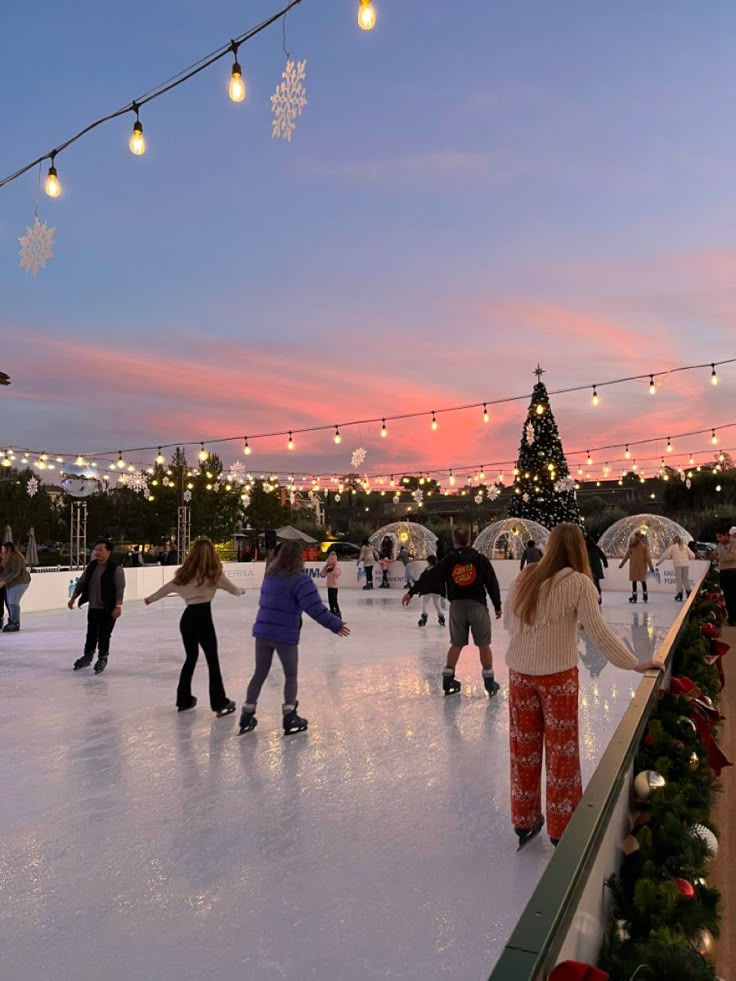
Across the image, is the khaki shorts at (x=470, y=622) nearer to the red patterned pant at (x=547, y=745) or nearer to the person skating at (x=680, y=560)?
the red patterned pant at (x=547, y=745)

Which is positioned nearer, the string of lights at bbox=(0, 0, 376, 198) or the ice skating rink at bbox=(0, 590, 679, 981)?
the ice skating rink at bbox=(0, 590, 679, 981)

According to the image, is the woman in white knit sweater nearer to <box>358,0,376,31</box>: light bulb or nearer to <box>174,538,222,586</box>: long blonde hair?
<box>174,538,222,586</box>: long blonde hair

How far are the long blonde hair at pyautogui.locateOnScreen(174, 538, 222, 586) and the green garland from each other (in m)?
3.41

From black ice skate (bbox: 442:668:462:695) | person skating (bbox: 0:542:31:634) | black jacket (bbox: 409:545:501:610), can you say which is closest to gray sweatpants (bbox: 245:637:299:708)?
black jacket (bbox: 409:545:501:610)

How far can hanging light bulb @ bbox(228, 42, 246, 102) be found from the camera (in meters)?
4.81

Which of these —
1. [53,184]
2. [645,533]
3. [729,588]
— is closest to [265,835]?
[53,184]

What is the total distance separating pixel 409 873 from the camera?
2793mm

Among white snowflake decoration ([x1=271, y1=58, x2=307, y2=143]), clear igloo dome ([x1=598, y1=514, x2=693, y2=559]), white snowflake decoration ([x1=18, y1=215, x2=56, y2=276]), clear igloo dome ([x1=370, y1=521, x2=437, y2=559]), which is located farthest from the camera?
clear igloo dome ([x1=370, y1=521, x2=437, y2=559])

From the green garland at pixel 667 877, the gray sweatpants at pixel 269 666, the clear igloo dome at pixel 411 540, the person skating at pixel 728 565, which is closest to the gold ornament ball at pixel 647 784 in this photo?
the green garland at pixel 667 877

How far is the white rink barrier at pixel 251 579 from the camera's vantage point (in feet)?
51.6

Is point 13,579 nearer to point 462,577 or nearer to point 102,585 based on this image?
point 102,585

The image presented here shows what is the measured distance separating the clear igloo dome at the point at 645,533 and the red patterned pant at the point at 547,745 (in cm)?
2038

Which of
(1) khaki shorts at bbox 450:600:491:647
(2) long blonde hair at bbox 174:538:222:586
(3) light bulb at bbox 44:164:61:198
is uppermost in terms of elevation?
(3) light bulb at bbox 44:164:61:198

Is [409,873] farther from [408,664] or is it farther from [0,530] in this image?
[0,530]
